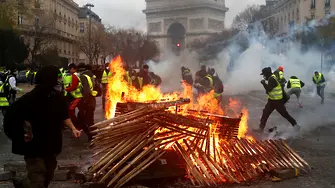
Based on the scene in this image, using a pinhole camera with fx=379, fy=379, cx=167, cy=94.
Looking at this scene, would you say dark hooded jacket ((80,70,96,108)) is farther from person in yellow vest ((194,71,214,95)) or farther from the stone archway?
the stone archway

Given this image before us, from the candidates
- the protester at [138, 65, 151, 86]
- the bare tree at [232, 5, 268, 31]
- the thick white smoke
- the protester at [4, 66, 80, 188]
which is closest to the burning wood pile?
the protester at [4, 66, 80, 188]

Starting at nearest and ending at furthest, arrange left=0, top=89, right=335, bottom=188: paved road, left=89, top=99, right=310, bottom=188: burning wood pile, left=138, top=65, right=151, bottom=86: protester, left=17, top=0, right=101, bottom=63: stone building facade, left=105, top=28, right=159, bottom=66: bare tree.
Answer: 1. left=89, top=99, right=310, bottom=188: burning wood pile
2. left=0, top=89, right=335, bottom=188: paved road
3. left=138, top=65, right=151, bottom=86: protester
4. left=17, top=0, right=101, bottom=63: stone building facade
5. left=105, top=28, right=159, bottom=66: bare tree

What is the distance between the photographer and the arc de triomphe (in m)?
83.8

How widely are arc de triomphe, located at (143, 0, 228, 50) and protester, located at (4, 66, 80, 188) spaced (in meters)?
76.1

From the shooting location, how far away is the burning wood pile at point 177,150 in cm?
523

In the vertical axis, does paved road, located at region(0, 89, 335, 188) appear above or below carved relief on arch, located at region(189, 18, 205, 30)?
below

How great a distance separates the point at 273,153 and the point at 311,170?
0.66 meters

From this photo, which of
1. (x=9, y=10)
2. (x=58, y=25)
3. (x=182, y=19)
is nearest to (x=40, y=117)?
(x=9, y=10)

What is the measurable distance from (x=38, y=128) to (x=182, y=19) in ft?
284

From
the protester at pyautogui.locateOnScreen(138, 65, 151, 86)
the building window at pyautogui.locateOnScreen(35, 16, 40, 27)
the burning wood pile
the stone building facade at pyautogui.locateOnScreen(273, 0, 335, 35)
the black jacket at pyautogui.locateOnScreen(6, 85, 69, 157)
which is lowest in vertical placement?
the burning wood pile

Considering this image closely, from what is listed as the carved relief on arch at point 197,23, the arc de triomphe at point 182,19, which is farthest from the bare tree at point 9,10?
the carved relief on arch at point 197,23

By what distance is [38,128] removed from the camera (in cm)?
410

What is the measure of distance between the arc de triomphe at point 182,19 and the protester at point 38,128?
76.1 meters

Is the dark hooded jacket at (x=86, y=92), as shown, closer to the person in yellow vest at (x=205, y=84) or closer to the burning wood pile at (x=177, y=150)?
the burning wood pile at (x=177, y=150)
